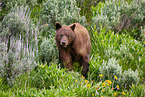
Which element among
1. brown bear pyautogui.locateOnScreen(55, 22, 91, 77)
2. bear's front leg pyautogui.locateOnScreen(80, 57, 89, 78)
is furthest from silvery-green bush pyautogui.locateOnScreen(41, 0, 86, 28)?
bear's front leg pyautogui.locateOnScreen(80, 57, 89, 78)

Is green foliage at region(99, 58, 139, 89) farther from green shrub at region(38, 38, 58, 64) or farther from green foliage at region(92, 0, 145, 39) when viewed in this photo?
green foliage at region(92, 0, 145, 39)

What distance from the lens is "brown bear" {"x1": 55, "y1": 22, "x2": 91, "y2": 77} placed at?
510 cm

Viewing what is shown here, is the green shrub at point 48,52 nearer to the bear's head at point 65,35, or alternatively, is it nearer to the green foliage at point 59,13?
the bear's head at point 65,35

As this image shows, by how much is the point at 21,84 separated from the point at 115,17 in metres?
4.52

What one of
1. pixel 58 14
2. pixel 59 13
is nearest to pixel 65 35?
pixel 58 14

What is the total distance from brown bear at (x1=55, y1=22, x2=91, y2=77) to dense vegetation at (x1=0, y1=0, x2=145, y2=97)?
23 cm

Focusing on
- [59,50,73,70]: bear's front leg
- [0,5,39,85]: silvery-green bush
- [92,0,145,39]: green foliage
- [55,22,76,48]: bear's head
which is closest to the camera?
[0,5,39,85]: silvery-green bush

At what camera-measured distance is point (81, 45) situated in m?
5.48

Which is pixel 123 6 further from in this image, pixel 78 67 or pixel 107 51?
pixel 78 67

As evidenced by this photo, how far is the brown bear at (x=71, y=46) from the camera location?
5.10 m

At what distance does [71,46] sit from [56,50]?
0.65 m

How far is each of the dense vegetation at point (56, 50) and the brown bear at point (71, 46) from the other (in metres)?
0.23

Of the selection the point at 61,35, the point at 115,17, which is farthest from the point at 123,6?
the point at 61,35

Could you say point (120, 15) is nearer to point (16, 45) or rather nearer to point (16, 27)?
point (16, 27)
